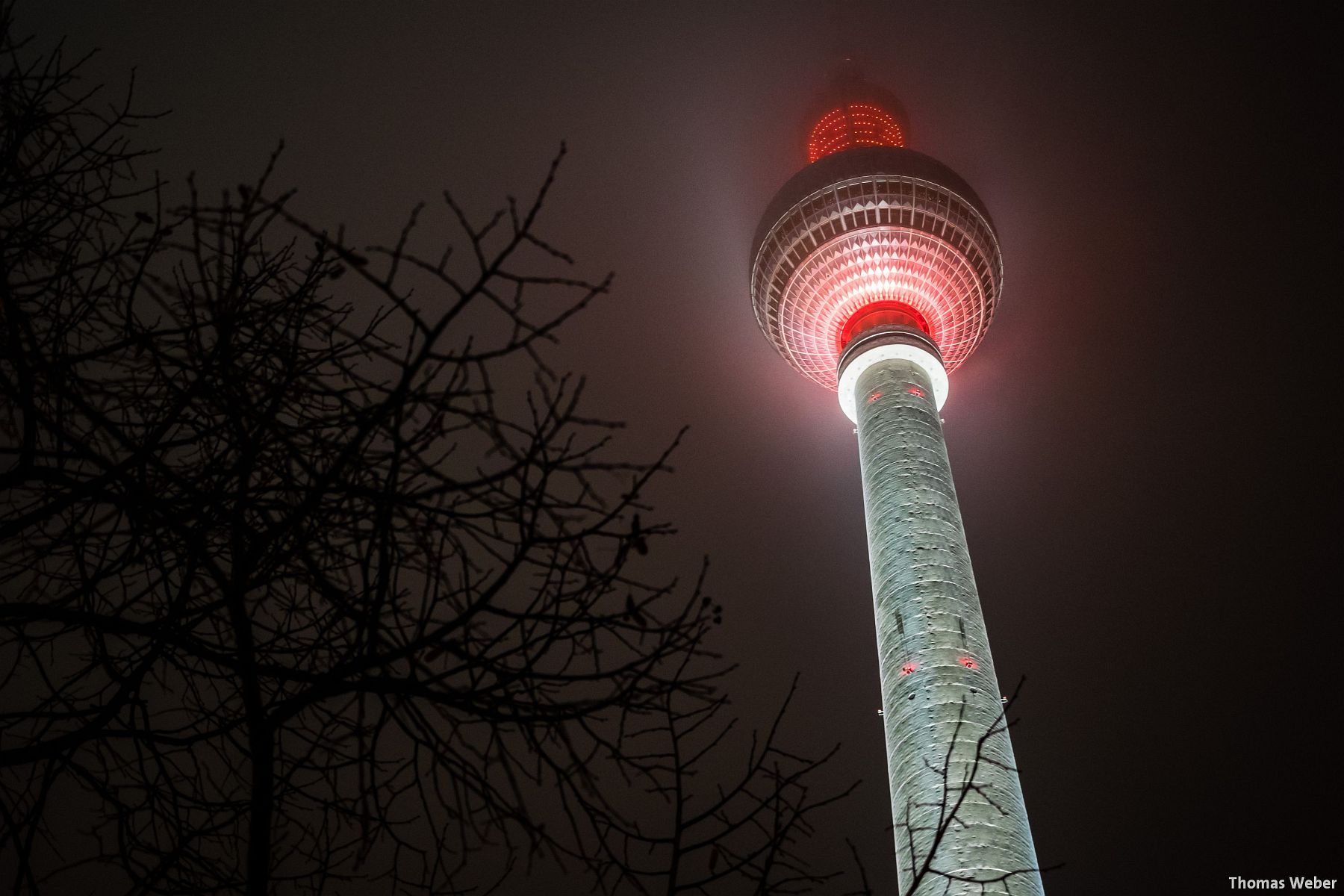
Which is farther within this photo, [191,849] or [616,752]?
[191,849]

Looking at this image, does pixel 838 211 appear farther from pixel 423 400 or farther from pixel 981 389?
pixel 423 400

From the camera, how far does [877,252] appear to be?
17766 mm

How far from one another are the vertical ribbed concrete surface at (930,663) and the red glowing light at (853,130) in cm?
679

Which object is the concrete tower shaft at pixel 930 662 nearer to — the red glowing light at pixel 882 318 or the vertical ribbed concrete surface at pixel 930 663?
the vertical ribbed concrete surface at pixel 930 663

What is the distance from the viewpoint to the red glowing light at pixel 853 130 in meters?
19.6

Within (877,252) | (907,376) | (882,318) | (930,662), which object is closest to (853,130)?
(877,252)

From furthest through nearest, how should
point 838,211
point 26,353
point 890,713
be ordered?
point 838,211 → point 890,713 → point 26,353

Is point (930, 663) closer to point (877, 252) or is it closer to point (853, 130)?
point (877, 252)

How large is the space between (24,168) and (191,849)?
263 cm

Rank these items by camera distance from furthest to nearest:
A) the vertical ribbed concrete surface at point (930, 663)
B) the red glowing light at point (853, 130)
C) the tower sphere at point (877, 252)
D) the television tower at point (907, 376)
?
the red glowing light at point (853, 130)
the tower sphere at point (877, 252)
the television tower at point (907, 376)
the vertical ribbed concrete surface at point (930, 663)

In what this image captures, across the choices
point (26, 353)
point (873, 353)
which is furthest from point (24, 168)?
point (873, 353)

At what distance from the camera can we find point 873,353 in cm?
1633

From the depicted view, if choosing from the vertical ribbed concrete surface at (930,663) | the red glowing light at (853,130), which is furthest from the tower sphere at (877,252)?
the vertical ribbed concrete surface at (930,663)

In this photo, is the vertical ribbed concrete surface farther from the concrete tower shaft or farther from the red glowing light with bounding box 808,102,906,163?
the red glowing light with bounding box 808,102,906,163
